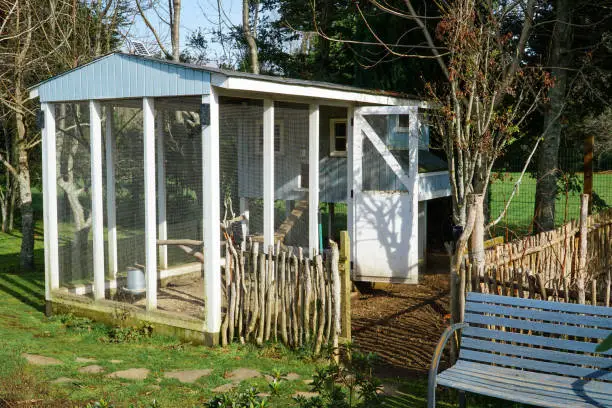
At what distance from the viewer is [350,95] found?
906 cm

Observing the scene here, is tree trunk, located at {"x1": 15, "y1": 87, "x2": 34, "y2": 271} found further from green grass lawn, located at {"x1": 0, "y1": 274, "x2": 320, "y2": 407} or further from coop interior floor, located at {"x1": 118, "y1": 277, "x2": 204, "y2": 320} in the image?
coop interior floor, located at {"x1": 118, "y1": 277, "x2": 204, "y2": 320}

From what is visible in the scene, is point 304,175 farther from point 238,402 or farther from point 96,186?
point 238,402

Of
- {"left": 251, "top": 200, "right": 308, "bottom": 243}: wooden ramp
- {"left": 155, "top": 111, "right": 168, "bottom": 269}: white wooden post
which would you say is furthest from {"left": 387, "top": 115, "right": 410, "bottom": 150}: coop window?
{"left": 155, "top": 111, "right": 168, "bottom": 269}: white wooden post

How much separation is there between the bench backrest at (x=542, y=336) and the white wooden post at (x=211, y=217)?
3.02m

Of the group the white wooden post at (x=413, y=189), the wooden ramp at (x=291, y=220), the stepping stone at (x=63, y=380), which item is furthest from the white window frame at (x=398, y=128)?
the stepping stone at (x=63, y=380)

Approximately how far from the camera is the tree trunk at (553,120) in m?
10.7

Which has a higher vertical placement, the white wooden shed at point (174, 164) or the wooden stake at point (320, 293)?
the white wooden shed at point (174, 164)

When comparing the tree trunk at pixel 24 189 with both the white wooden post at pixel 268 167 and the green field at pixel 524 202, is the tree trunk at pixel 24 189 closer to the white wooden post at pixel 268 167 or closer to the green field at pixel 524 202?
the white wooden post at pixel 268 167

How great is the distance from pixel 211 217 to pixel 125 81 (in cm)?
203

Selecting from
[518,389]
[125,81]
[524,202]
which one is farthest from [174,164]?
[524,202]

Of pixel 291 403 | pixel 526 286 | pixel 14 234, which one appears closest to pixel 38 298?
pixel 291 403

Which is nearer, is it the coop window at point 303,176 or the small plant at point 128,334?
the small plant at point 128,334

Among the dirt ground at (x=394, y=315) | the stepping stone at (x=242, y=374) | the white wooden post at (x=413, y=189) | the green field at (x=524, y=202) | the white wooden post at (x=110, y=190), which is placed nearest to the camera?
the stepping stone at (x=242, y=374)

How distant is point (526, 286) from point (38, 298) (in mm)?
7604
